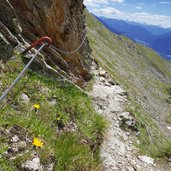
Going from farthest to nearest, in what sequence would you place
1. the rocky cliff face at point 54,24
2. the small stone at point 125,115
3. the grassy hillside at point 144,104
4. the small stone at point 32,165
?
the small stone at point 125,115
the grassy hillside at point 144,104
the rocky cliff face at point 54,24
the small stone at point 32,165

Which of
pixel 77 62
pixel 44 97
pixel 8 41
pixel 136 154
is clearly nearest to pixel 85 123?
pixel 44 97

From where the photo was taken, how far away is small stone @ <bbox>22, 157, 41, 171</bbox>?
5.28 m

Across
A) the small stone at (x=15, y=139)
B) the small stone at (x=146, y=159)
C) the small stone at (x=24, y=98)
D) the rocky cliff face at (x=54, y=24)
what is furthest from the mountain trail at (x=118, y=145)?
the small stone at (x=15, y=139)

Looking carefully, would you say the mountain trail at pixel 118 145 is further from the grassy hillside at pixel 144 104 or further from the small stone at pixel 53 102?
the small stone at pixel 53 102

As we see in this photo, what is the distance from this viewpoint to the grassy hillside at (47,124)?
5.71 m

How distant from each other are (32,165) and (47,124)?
214 cm

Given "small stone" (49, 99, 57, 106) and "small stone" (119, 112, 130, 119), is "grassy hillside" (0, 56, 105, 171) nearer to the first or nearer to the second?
"small stone" (49, 99, 57, 106)

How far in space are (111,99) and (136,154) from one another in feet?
22.0

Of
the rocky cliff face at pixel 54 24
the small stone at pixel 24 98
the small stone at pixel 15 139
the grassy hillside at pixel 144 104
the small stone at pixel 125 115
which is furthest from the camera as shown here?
the small stone at pixel 125 115

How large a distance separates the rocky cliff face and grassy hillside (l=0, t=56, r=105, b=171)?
118 inches

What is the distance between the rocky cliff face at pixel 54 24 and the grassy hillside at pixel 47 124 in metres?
2.99

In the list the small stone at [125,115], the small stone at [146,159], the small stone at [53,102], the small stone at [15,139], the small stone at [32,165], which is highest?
the small stone at [15,139]

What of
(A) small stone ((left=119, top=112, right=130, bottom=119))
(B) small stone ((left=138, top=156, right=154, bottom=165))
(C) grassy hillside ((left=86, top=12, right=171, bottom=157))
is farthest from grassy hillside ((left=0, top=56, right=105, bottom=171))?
(C) grassy hillside ((left=86, top=12, right=171, bottom=157))

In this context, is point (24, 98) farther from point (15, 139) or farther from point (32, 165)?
point (32, 165)
